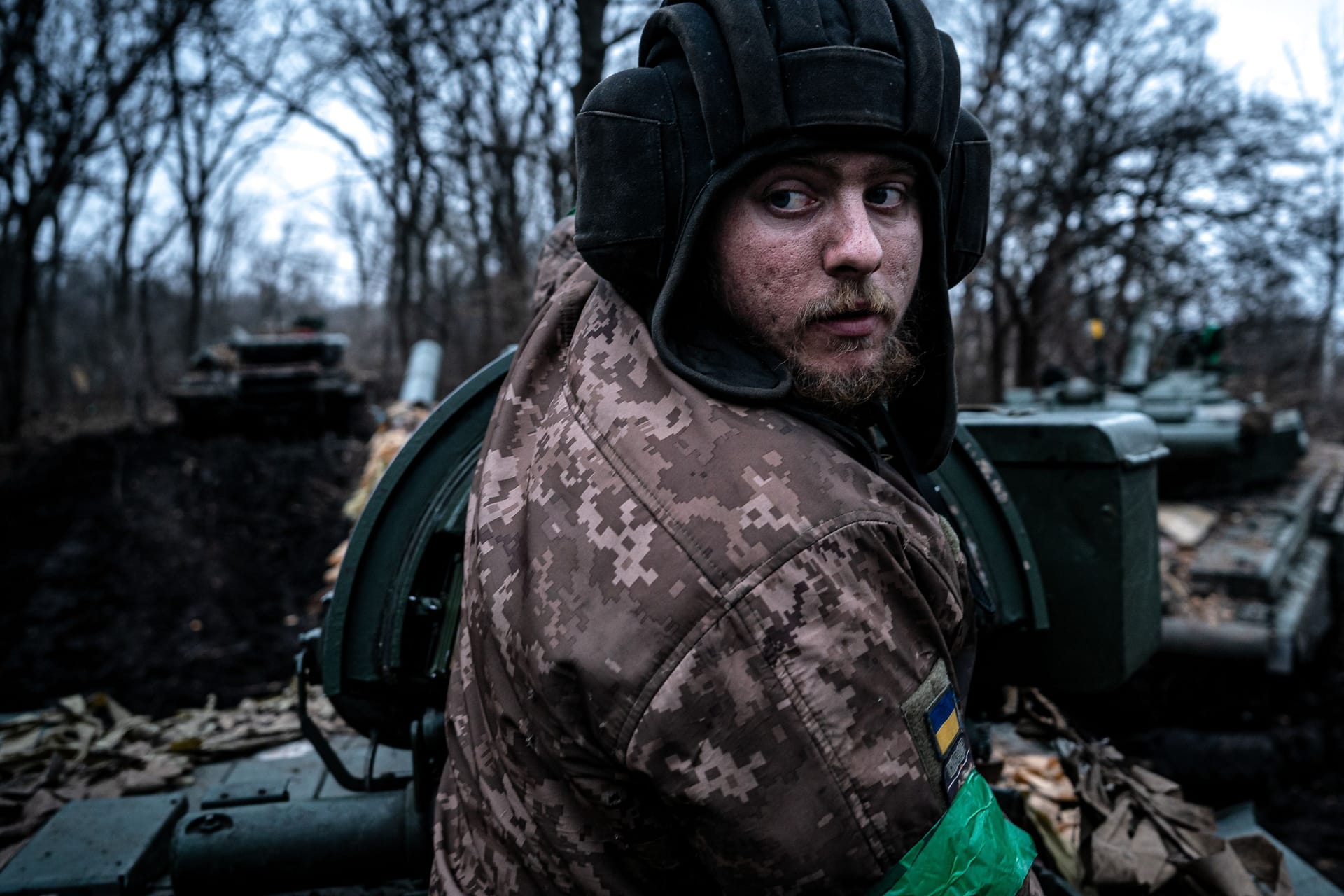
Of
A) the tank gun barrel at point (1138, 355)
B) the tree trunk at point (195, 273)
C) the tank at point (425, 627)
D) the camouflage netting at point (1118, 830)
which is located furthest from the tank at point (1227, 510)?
the tree trunk at point (195, 273)

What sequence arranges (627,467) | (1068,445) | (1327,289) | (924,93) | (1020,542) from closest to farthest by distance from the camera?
(627,467) → (924,93) → (1020,542) → (1068,445) → (1327,289)

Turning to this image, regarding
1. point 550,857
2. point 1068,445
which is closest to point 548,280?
point 550,857

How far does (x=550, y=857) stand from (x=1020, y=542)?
1504 millimetres

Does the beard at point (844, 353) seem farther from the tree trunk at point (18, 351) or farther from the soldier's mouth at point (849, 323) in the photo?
the tree trunk at point (18, 351)

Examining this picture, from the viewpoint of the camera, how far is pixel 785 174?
59.3 inches

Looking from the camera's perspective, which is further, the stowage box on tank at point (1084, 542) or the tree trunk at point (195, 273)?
the tree trunk at point (195, 273)

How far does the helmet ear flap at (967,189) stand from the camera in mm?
1770

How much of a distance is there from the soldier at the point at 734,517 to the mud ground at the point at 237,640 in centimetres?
468

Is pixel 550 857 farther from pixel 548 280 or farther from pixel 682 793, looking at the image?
pixel 548 280

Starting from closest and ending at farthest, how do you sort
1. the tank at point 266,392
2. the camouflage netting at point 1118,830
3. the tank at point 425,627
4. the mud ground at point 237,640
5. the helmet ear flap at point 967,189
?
the helmet ear flap at point 967,189 → the tank at point 425,627 → the camouflage netting at point 1118,830 → the mud ground at point 237,640 → the tank at point 266,392

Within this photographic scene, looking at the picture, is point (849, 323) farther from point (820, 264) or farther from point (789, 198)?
point (789, 198)

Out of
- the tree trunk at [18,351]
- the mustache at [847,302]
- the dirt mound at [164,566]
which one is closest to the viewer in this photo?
the mustache at [847,302]

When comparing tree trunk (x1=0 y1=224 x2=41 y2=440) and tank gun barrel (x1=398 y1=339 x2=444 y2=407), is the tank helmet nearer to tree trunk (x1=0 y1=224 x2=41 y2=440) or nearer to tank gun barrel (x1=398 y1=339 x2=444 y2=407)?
tank gun barrel (x1=398 y1=339 x2=444 y2=407)

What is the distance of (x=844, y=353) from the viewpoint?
5.11ft
